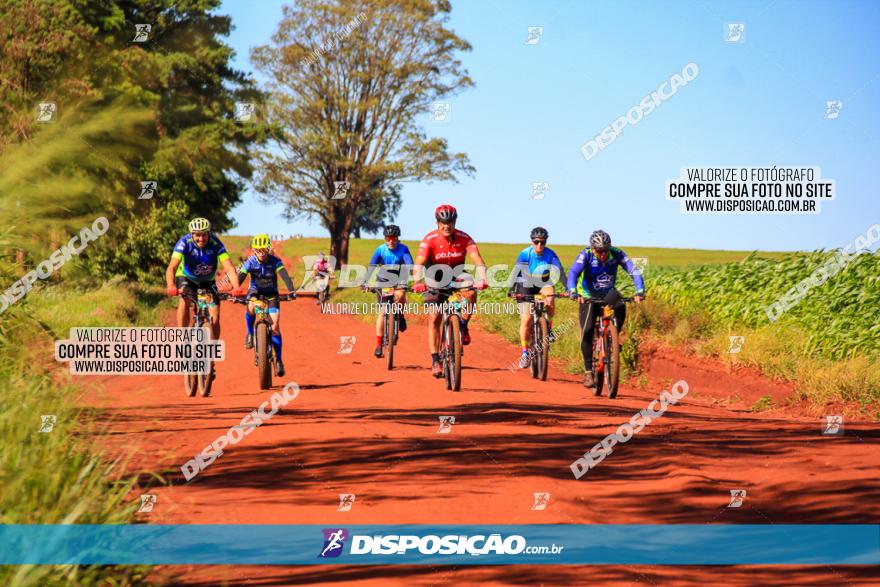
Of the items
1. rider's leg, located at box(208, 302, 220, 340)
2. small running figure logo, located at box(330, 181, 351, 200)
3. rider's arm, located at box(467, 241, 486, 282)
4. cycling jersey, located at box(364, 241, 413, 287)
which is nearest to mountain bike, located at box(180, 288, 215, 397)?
rider's leg, located at box(208, 302, 220, 340)

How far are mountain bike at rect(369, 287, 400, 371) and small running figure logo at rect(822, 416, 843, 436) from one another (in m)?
6.74

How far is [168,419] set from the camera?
1114 centimetres

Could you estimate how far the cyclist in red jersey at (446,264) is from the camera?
1241 cm

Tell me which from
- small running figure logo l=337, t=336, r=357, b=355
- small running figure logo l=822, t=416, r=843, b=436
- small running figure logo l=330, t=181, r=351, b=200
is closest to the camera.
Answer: small running figure logo l=822, t=416, r=843, b=436

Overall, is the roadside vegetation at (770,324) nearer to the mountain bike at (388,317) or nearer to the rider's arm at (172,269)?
the mountain bike at (388,317)

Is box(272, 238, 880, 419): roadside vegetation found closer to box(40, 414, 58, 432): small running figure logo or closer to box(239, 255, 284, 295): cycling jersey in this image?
box(239, 255, 284, 295): cycling jersey

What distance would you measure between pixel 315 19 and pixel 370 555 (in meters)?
40.0

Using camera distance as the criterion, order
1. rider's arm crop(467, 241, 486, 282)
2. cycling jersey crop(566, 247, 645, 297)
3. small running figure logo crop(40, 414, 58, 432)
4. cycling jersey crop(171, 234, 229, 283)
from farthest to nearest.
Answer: cycling jersey crop(566, 247, 645, 297), cycling jersey crop(171, 234, 229, 283), rider's arm crop(467, 241, 486, 282), small running figure logo crop(40, 414, 58, 432)

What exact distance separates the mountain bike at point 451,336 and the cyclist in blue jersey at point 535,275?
2.52m

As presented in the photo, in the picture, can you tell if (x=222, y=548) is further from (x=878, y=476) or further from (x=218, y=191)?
(x=218, y=191)

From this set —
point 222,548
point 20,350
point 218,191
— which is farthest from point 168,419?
point 218,191

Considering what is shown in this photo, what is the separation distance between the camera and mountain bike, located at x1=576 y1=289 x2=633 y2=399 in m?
13.5

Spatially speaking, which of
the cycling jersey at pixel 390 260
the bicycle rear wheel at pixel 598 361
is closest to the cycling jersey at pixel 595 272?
the bicycle rear wheel at pixel 598 361

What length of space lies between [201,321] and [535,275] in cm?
516
